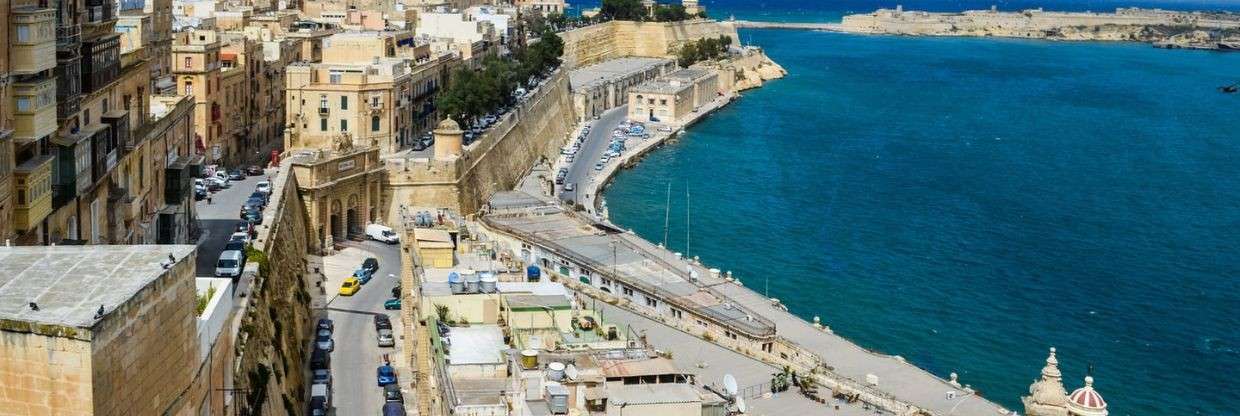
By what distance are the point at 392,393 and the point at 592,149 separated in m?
40.3

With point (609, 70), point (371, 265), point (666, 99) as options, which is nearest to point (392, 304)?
point (371, 265)

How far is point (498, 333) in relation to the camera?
22.3m

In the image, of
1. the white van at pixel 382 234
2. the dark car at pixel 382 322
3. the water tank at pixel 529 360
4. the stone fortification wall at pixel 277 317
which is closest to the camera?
the water tank at pixel 529 360

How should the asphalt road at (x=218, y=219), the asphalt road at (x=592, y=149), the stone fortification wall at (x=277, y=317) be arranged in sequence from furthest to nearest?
the asphalt road at (x=592, y=149), the asphalt road at (x=218, y=219), the stone fortification wall at (x=277, y=317)

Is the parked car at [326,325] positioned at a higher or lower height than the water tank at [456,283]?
lower

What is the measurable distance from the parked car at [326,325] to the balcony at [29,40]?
1135cm

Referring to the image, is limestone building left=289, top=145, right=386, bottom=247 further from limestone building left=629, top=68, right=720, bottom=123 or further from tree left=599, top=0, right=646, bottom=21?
tree left=599, top=0, right=646, bottom=21

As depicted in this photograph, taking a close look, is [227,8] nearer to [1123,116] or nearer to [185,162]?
[185,162]

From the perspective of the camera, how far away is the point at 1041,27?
544 feet

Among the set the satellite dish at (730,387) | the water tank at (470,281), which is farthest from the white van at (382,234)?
the water tank at (470,281)

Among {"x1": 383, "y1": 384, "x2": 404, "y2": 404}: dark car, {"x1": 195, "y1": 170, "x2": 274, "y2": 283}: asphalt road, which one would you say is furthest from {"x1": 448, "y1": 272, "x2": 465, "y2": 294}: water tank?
{"x1": 195, "y1": 170, "x2": 274, "y2": 283}: asphalt road

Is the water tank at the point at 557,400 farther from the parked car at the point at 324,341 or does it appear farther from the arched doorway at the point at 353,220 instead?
the arched doorway at the point at 353,220

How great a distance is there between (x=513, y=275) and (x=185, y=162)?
7127 mm

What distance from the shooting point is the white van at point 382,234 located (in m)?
38.3
